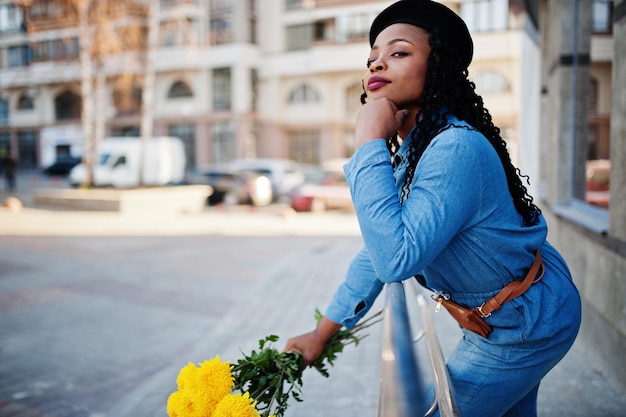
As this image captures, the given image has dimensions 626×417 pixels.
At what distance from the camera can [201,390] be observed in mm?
1734

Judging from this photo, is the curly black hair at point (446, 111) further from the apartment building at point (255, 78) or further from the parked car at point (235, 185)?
the apartment building at point (255, 78)

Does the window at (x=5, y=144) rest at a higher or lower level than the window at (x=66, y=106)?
lower

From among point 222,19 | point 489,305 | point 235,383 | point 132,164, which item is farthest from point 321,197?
point 222,19

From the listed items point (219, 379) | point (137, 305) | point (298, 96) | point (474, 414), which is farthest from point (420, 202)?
point (298, 96)

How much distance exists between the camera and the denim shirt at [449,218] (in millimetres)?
1438

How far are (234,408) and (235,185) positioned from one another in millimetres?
20519

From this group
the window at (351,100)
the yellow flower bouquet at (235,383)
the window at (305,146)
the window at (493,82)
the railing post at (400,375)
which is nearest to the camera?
the railing post at (400,375)

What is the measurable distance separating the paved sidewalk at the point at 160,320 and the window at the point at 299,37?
90.5 feet

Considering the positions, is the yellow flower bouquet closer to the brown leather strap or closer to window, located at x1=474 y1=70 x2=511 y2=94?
the brown leather strap

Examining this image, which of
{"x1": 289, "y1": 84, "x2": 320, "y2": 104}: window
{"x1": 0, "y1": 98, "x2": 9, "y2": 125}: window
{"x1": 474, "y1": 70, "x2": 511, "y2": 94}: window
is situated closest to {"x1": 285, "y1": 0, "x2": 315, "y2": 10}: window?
{"x1": 289, "y1": 84, "x2": 320, "y2": 104}: window

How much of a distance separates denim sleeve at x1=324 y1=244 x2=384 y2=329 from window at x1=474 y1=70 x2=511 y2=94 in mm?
31520

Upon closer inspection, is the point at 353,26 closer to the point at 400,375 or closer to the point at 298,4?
the point at 298,4

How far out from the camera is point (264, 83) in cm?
3956

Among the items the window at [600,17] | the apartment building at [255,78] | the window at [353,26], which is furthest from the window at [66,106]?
the window at [600,17]
